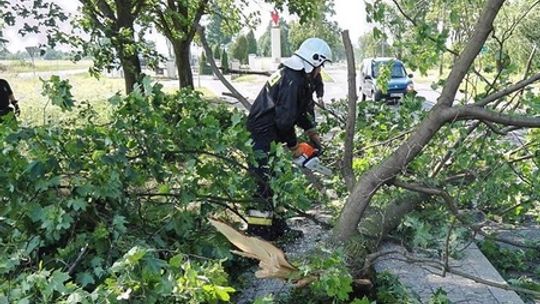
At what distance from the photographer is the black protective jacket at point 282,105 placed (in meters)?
4.01

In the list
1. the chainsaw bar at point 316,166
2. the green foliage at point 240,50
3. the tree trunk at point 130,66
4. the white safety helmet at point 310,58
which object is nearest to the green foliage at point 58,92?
the white safety helmet at point 310,58

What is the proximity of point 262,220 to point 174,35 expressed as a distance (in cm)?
750

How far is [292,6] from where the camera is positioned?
8.75m

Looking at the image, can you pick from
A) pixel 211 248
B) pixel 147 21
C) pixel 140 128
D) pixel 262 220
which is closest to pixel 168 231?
pixel 211 248

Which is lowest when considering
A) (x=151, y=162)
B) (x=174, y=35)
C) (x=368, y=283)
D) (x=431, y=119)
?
(x=368, y=283)

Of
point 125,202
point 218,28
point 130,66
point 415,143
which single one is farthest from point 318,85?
point 218,28

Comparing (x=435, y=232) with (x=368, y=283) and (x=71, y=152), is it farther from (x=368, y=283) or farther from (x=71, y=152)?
(x=71, y=152)

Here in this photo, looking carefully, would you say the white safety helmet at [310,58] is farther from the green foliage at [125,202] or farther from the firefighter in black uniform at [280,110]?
the green foliage at [125,202]

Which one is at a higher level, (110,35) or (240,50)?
(110,35)

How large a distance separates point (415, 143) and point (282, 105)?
1213 mm

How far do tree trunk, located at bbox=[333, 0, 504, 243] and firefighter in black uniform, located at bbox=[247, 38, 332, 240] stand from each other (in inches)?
27.3

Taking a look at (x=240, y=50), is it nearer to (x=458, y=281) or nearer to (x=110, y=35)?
(x=110, y=35)

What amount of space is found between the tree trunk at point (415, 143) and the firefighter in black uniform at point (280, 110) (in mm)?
694

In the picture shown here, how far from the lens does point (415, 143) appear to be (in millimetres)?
3145
